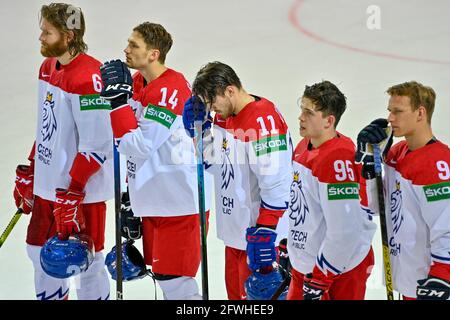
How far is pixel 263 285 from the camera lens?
3998 millimetres

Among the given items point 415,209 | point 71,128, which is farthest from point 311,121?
point 71,128

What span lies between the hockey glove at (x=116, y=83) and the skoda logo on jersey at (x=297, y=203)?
78 cm

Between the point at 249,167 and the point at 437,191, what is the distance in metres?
0.85

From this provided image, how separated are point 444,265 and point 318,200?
1.72 feet

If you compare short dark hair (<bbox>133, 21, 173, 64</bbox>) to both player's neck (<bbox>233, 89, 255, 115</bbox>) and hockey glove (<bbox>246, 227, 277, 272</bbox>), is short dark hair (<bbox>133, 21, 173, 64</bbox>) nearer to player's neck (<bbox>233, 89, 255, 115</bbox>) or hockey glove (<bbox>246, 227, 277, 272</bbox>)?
player's neck (<bbox>233, 89, 255, 115</bbox>)

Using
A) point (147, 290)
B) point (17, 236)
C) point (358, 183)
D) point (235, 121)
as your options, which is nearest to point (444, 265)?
point (358, 183)

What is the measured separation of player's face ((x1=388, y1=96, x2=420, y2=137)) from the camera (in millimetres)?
3650

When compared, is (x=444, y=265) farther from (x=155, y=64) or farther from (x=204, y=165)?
(x=155, y=64)

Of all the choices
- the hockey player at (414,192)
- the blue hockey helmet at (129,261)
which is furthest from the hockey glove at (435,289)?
the blue hockey helmet at (129,261)

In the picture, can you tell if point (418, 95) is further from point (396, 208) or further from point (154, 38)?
point (154, 38)

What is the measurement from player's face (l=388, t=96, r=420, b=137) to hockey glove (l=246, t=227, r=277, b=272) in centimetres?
65

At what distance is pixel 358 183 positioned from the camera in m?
3.73

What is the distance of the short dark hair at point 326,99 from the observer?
3.82 meters

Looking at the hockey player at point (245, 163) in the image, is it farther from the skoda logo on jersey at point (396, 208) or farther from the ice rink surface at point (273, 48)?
the ice rink surface at point (273, 48)
